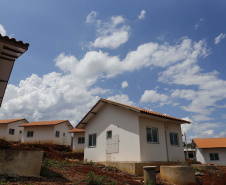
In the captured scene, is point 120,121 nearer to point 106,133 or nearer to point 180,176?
point 106,133

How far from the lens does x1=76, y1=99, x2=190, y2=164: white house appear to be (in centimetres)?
1500

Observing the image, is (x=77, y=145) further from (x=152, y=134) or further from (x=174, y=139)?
(x=152, y=134)

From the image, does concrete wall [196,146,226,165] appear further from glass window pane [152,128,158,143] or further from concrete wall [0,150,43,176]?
concrete wall [0,150,43,176]

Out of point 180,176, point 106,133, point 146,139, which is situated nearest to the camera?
point 180,176

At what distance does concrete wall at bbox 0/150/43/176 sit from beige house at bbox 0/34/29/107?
3.31 meters

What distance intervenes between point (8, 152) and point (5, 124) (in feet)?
115

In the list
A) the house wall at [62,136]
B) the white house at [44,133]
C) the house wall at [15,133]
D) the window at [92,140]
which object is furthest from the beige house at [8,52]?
the house wall at [15,133]

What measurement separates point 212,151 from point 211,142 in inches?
84.7

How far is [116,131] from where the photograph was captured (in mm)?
16719

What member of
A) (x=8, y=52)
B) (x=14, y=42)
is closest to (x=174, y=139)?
(x=8, y=52)

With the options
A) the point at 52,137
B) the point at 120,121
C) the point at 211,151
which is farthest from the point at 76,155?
the point at 211,151

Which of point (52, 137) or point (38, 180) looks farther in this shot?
point (52, 137)

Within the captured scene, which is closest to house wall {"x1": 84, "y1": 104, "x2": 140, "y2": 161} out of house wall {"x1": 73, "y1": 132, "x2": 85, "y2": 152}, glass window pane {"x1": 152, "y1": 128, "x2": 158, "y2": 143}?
glass window pane {"x1": 152, "y1": 128, "x2": 158, "y2": 143}

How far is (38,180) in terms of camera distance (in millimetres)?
8148
